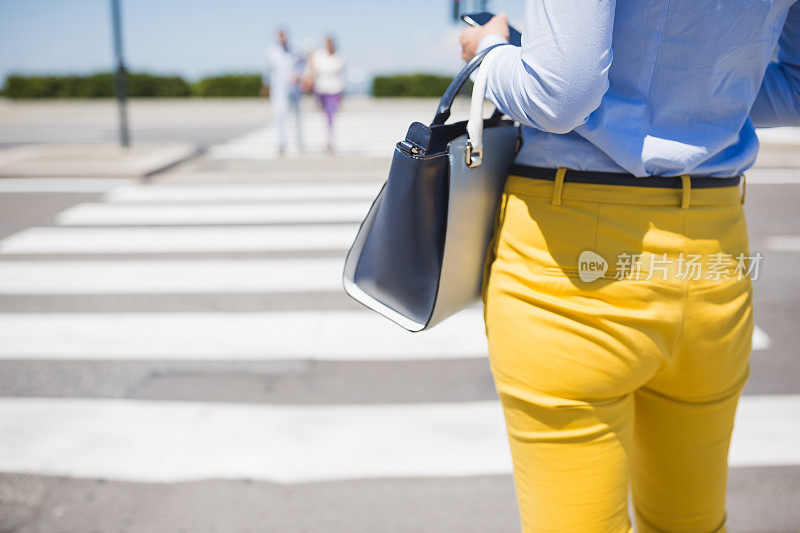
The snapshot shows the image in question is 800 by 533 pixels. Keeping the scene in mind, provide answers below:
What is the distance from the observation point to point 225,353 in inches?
155

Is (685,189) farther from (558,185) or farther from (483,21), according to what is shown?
(483,21)

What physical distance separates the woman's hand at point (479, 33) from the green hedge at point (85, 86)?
2828cm

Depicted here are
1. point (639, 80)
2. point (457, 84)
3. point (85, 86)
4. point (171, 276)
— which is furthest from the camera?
point (85, 86)

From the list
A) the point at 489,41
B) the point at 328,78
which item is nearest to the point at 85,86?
the point at 328,78

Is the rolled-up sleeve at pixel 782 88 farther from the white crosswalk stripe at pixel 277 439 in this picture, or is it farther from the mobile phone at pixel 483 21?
the white crosswalk stripe at pixel 277 439

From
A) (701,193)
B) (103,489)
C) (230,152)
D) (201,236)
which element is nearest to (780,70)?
(701,193)

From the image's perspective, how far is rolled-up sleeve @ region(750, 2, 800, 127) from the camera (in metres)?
1.34

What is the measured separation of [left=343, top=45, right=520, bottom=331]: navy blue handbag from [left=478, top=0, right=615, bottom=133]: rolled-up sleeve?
120mm

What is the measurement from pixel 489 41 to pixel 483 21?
13 centimetres

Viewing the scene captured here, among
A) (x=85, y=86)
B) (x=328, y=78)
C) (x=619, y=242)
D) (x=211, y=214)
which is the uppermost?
(x=619, y=242)

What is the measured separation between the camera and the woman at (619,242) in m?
1.07

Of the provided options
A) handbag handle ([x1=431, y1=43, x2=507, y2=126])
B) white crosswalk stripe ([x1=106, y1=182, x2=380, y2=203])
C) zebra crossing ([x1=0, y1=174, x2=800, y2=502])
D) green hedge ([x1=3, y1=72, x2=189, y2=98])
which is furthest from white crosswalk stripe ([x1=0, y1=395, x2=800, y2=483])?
green hedge ([x1=3, y1=72, x2=189, y2=98])

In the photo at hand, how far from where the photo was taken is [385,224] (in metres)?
1.29

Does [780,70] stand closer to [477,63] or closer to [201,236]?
[477,63]
